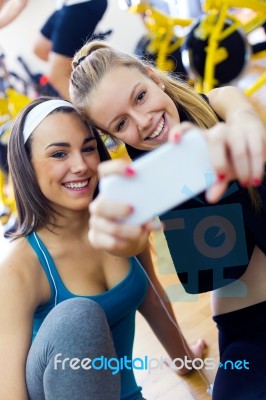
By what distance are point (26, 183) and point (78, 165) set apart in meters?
0.11

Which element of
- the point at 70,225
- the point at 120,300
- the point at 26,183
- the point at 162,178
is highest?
the point at 162,178

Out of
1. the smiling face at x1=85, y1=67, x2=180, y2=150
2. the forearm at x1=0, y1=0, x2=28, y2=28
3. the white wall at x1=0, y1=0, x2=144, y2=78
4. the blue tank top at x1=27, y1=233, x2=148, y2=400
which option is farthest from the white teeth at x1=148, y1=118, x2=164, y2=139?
the white wall at x1=0, y1=0, x2=144, y2=78

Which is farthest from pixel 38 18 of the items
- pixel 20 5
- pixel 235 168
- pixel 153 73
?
pixel 235 168

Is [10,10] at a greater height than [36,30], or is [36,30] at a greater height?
[10,10]

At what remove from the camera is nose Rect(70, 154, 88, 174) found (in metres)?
0.75

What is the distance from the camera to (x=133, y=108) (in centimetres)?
70

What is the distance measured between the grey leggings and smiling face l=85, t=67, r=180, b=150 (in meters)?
0.27

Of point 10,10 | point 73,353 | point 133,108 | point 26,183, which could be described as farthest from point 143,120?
point 10,10

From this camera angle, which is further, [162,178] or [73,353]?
[73,353]

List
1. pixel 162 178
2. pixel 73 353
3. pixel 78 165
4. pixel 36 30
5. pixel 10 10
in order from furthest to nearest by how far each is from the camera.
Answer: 1. pixel 36 30
2. pixel 10 10
3. pixel 78 165
4. pixel 73 353
5. pixel 162 178

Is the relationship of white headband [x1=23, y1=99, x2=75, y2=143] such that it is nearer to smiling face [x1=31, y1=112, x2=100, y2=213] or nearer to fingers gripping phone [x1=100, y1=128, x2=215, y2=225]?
smiling face [x1=31, y1=112, x2=100, y2=213]

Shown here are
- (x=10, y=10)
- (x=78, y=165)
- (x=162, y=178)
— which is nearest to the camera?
→ (x=162, y=178)

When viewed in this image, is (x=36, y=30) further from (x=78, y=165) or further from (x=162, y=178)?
(x=162, y=178)

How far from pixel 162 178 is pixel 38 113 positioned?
42 centimetres
